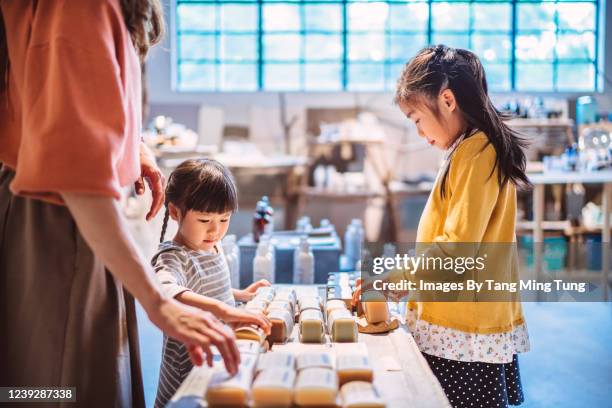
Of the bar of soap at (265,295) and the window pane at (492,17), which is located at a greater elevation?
the window pane at (492,17)

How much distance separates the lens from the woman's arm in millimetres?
918

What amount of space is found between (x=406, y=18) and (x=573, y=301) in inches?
186

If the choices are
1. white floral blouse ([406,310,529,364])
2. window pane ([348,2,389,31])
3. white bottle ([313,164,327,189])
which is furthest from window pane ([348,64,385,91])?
white floral blouse ([406,310,529,364])

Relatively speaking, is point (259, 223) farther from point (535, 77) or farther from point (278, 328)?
point (535, 77)

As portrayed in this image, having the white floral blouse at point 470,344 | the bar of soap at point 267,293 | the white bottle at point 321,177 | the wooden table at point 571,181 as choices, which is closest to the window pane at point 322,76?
the white bottle at point 321,177

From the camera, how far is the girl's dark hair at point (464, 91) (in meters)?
1.62

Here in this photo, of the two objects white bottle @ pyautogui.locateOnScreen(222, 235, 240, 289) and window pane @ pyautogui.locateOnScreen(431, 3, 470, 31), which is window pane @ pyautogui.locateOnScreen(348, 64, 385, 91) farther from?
white bottle @ pyautogui.locateOnScreen(222, 235, 240, 289)

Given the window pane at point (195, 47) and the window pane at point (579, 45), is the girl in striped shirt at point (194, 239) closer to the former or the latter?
the window pane at point (195, 47)

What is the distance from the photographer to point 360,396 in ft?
3.06

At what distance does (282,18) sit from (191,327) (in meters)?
8.19

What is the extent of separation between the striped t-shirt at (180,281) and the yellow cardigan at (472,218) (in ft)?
1.76

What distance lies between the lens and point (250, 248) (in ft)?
10.2

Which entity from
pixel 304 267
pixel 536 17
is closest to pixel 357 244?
pixel 304 267

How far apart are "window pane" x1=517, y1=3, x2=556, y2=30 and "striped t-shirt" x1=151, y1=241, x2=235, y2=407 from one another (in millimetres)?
8062
